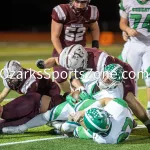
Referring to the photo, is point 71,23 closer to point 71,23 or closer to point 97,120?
point 71,23

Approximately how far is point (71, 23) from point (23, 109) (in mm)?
1550

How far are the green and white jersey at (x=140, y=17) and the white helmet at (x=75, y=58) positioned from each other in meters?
1.24

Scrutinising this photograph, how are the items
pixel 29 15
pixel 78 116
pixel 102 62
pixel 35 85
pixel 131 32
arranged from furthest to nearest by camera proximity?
pixel 29 15 < pixel 131 32 < pixel 35 85 < pixel 102 62 < pixel 78 116

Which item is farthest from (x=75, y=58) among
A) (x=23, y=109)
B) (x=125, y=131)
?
(x=125, y=131)

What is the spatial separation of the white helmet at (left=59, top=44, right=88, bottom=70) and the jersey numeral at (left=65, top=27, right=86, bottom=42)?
1.21m

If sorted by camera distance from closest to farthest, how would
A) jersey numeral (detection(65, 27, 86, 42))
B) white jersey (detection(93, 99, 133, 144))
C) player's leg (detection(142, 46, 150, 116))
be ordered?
white jersey (detection(93, 99, 133, 144)) < player's leg (detection(142, 46, 150, 116)) < jersey numeral (detection(65, 27, 86, 42))

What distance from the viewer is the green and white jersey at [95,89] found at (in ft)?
16.2

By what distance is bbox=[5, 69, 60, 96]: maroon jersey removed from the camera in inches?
217

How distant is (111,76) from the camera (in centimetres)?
480

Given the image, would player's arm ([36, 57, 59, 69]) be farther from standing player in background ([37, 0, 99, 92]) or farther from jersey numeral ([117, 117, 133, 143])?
jersey numeral ([117, 117, 133, 143])

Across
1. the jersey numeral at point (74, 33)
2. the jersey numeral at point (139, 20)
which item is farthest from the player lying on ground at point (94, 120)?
the jersey numeral at point (139, 20)

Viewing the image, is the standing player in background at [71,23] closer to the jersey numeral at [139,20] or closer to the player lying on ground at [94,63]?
the jersey numeral at [139,20]

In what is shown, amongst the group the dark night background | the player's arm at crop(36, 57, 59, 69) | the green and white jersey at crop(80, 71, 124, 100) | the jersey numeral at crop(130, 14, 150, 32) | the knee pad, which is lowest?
the dark night background

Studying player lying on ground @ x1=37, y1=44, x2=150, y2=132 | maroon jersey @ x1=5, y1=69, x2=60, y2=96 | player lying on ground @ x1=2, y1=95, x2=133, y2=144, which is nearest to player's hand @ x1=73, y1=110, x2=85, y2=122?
player lying on ground @ x1=2, y1=95, x2=133, y2=144
